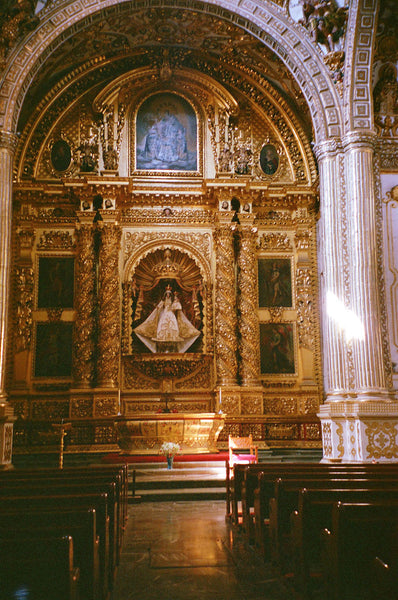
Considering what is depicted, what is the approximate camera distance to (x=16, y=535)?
2.83 m

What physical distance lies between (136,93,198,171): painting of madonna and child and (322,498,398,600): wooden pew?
1384 centimetres

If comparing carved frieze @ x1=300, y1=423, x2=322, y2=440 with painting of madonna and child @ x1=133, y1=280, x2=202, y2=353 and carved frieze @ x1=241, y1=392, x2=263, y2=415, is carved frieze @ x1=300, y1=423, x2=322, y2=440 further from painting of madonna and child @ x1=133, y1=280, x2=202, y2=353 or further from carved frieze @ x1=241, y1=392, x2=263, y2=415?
painting of madonna and child @ x1=133, y1=280, x2=202, y2=353

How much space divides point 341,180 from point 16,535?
1029 cm

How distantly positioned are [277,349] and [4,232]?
7.59 m

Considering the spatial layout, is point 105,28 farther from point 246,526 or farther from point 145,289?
point 246,526

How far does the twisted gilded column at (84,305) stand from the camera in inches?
577

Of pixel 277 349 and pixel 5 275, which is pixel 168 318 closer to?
pixel 277 349

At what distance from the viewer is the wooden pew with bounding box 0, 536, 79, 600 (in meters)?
2.68

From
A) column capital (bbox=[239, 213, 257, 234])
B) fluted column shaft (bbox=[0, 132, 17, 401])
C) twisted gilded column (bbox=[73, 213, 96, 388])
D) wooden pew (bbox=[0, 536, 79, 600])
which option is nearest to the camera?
wooden pew (bbox=[0, 536, 79, 600])

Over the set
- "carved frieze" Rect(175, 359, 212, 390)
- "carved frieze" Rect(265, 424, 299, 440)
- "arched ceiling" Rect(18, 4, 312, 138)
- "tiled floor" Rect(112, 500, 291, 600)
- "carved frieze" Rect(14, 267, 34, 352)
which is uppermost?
"arched ceiling" Rect(18, 4, 312, 138)

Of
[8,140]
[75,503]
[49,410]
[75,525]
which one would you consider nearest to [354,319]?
[8,140]

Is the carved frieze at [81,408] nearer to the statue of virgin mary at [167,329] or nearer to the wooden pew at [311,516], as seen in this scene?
the statue of virgin mary at [167,329]

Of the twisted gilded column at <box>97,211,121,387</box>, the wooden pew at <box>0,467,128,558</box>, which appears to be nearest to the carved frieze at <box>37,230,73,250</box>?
the twisted gilded column at <box>97,211,121,387</box>

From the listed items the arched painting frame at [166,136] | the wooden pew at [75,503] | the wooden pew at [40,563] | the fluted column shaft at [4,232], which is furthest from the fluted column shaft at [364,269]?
the wooden pew at [40,563]
